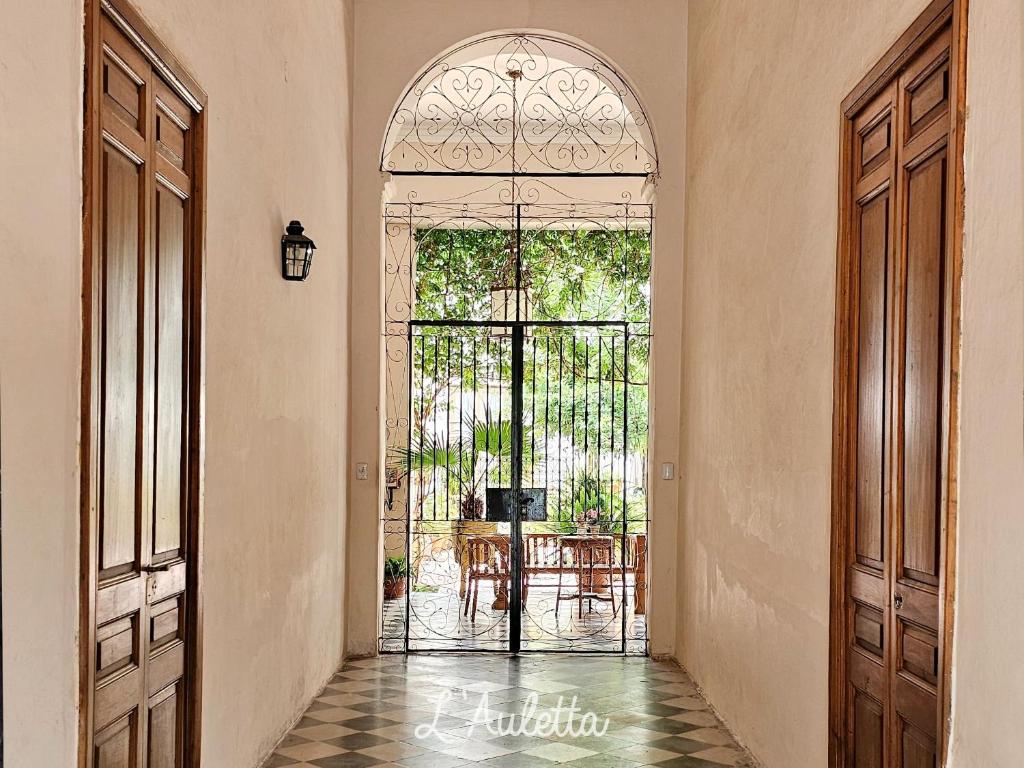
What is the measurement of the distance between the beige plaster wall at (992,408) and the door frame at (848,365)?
48mm

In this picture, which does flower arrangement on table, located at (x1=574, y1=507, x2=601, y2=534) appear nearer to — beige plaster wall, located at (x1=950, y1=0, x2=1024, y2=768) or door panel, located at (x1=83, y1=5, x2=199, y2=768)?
door panel, located at (x1=83, y1=5, x2=199, y2=768)

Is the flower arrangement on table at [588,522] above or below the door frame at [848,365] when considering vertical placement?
below

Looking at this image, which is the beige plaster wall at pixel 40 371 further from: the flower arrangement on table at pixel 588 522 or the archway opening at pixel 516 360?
the flower arrangement on table at pixel 588 522

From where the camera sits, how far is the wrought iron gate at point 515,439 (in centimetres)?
795

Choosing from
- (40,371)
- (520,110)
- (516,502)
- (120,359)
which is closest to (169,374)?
(120,359)

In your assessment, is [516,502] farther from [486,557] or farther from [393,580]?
[393,580]

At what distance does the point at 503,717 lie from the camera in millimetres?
Result: 5762

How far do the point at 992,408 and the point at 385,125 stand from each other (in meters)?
5.56

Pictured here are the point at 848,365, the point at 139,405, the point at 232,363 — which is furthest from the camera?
the point at 232,363

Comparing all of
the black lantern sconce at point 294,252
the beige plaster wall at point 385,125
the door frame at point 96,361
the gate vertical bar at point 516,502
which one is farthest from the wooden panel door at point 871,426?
the gate vertical bar at point 516,502

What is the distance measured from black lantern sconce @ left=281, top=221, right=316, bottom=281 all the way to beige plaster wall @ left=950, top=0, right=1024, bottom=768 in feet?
10.7

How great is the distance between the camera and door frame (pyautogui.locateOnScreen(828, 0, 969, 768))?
2.73 meters

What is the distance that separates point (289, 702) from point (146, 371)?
263 cm

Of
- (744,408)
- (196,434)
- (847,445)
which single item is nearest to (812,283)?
(847,445)
